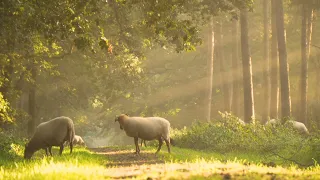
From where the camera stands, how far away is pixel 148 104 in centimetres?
5359

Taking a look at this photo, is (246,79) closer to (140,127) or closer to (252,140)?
(252,140)

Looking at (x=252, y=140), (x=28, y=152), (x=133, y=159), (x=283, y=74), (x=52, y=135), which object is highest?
(x=283, y=74)

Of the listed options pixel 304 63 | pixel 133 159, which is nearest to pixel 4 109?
pixel 133 159

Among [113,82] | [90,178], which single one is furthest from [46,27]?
[113,82]

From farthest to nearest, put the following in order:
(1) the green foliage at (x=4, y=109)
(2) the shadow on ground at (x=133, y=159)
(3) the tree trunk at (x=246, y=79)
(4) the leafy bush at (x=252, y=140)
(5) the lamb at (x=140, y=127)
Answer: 1. (3) the tree trunk at (x=246, y=79)
2. (5) the lamb at (x=140, y=127)
3. (4) the leafy bush at (x=252, y=140)
4. (1) the green foliage at (x=4, y=109)
5. (2) the shadow on ground at (x=133, y=159)

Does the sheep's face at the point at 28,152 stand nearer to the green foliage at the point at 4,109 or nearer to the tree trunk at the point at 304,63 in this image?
the green foliage at the point at 4,109

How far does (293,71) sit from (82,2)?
44965 mm

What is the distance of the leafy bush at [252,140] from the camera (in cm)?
1627

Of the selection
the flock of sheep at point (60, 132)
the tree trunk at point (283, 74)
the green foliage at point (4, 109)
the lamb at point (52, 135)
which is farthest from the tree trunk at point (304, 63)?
the green foliage at point (4, 109)

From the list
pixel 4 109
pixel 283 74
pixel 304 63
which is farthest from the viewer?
pixel 304 63

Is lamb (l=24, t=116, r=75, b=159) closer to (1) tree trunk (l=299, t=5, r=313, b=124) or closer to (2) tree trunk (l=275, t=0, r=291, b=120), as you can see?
(2) tree trunk (l=275, t=0, r=291, b=120)

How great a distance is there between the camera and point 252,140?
69.7 ft

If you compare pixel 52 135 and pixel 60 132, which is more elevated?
pixel 60 132

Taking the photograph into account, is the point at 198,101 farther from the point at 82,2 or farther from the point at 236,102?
the point at 82,2
